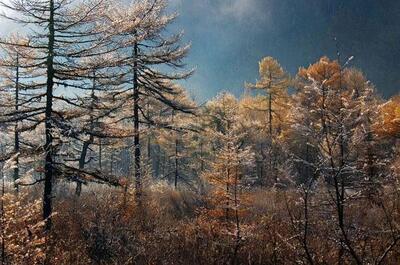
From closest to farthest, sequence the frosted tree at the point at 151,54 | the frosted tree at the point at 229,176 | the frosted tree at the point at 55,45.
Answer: the frosted tree at the point at 55,45 < the frosted tree at the point at 229,176 < the frosted tree at the point at 151,54

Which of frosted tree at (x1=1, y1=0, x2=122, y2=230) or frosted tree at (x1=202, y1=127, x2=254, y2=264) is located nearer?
frosted tree at (x1=1, y1=0, x2=122, y2=230)

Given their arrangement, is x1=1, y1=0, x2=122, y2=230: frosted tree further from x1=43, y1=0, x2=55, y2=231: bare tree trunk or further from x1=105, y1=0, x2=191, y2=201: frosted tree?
x1=105, y1=0, x2=191, y2=201: frosted tree

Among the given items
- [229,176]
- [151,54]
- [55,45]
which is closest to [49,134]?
[55,45]

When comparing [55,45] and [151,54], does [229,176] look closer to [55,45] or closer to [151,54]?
[55,45]

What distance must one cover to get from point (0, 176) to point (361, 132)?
4.29 m

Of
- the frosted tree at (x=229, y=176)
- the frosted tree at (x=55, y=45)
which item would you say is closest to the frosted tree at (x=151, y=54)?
the frosted tree at (x=229, y=176)

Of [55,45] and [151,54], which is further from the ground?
[151,54]

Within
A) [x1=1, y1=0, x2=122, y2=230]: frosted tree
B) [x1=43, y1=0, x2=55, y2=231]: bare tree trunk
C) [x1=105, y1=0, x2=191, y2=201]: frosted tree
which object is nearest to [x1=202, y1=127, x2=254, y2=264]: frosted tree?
[x1=105, y1=0, x2=191, y2=201]: frosted tree

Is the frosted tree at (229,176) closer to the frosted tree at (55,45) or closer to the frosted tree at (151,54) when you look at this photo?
the frosted tree at (151,54)

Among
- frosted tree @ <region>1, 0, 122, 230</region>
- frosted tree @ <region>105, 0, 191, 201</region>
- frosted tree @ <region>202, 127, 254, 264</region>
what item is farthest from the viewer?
frosted tree @ <region>105, 0, 191, 201</region>

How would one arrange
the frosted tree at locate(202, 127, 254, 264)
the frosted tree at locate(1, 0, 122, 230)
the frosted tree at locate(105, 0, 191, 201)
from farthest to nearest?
the frosted tree at locate(105, 0, 191, 201)
the frosted tree at locate(202, 127, 254, 264)
the frosted tree at locate(1, 0, 122, 230)

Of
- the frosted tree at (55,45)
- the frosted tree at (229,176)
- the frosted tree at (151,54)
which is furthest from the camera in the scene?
the frosted tree at (151,54)

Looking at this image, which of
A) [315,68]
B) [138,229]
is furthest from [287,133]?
[138,229]

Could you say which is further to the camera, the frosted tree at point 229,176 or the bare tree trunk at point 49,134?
the frosted tree at point 229,176
